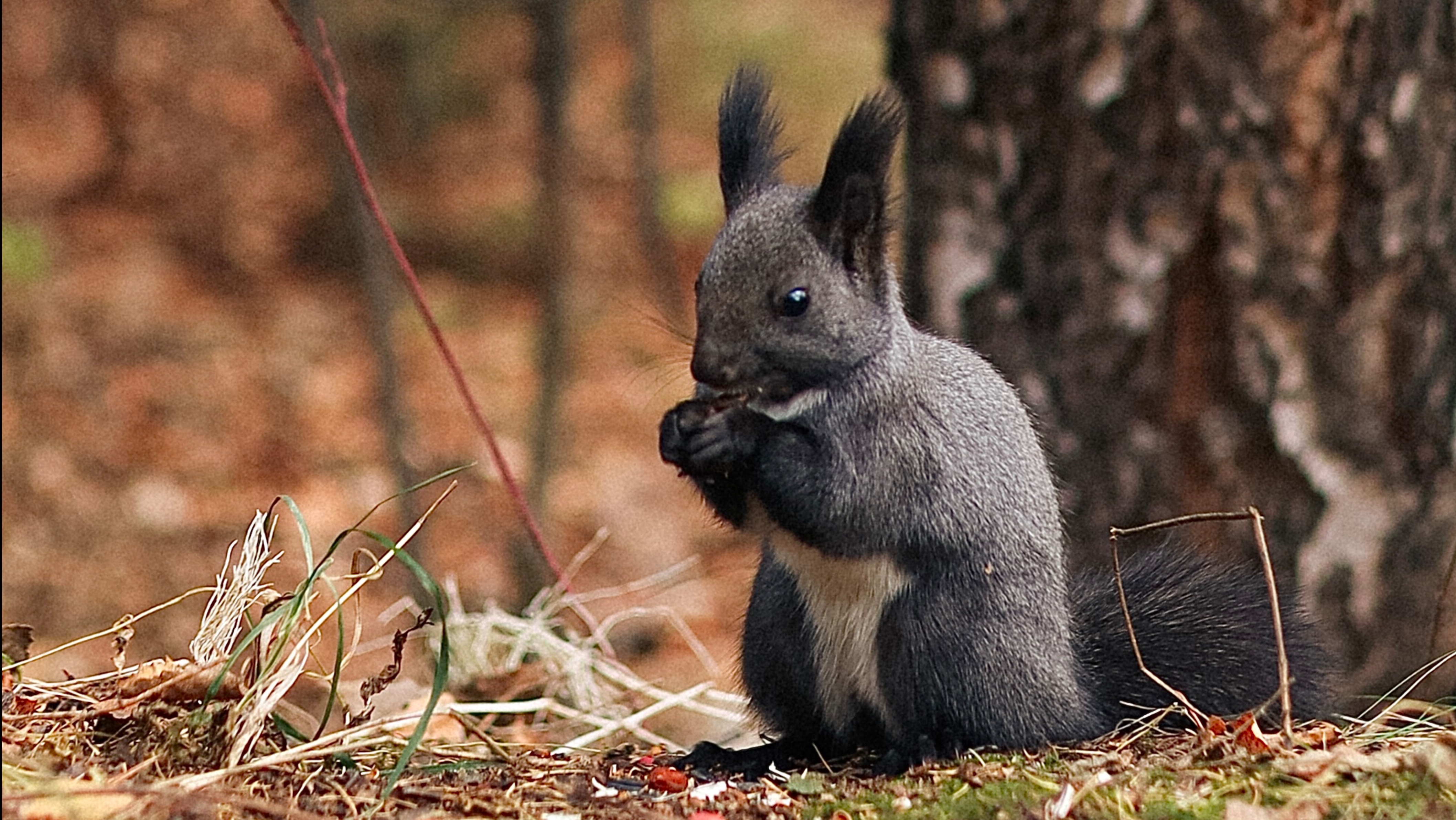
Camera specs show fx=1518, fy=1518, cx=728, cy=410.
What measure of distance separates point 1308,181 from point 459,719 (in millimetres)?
2651

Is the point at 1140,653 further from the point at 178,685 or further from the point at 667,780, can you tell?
the point at 178,685

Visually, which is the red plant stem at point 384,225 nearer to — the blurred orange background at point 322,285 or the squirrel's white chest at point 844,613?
the squirrel's white chest at point 844,613

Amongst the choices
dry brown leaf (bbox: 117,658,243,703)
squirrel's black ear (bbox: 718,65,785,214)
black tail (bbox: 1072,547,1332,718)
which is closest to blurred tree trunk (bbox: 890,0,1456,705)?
black tail (bbox: 1072,547,1332,718)

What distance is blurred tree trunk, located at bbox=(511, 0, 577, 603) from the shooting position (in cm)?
646

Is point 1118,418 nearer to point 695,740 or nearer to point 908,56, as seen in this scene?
point 908,56

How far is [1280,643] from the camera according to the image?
2594 millimetres

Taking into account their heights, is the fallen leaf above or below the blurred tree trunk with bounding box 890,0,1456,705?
below

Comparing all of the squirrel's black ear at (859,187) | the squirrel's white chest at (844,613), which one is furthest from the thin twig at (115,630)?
the squirrel's black ear at (859,187)

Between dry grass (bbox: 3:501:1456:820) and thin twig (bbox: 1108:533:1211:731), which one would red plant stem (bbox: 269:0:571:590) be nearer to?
dry grass (bbox: 3:501:1456:820)

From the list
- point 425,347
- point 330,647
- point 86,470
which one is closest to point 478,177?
point 425,347

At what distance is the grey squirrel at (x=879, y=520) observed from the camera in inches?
113

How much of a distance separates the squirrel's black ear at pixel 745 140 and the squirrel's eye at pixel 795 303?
1.29 ft

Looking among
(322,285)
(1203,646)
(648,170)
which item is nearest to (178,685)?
(1203,646)

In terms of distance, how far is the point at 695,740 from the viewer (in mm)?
5305
